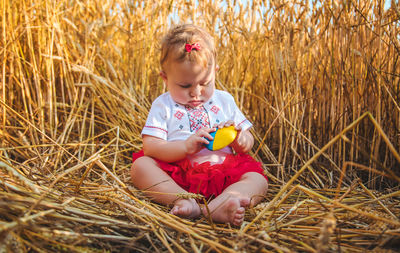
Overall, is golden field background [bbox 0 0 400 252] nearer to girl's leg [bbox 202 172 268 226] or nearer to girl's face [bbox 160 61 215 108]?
girl's leg [bbox 202 172 268 226]

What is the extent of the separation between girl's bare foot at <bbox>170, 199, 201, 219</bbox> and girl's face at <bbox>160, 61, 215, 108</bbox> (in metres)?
0.41

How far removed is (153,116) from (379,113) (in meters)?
0.85

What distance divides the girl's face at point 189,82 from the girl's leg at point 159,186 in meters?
0.27

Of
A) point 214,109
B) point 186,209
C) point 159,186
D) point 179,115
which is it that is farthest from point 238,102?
point 186,209

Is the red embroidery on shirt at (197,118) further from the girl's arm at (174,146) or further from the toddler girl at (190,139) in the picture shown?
the girl's arm at (174,146)

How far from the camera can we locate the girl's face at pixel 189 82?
3.92ft

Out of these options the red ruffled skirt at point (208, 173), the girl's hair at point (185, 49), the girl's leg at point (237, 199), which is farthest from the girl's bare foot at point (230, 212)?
the girl's hair at point (185, 49)

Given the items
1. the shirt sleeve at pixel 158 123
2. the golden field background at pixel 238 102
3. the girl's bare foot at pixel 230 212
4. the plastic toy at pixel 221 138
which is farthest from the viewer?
the shirt sleeve at pixel 158 123

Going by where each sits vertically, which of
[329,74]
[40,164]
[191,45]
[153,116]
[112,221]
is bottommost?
[40,164]

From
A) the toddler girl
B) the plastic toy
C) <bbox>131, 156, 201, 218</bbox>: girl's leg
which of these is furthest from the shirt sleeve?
the plastic toy

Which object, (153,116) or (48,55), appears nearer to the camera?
(153,116)

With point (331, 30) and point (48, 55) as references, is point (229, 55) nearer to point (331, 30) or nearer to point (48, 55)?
point (331, 30)

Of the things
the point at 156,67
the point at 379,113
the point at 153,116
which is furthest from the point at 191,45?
the point at 156,67

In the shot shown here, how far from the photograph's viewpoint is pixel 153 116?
1285mm
